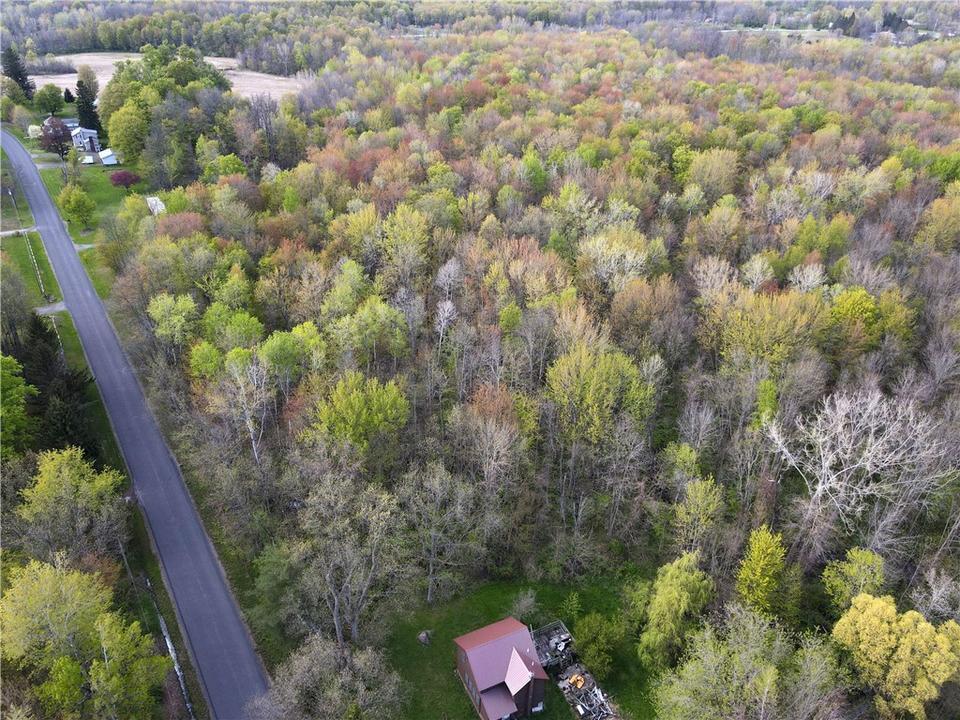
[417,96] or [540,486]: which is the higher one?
[417,96]

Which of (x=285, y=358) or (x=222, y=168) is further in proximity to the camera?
(x=222, y=168)

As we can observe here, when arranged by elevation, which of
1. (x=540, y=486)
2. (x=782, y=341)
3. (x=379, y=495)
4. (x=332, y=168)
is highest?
(x=332, y=168)

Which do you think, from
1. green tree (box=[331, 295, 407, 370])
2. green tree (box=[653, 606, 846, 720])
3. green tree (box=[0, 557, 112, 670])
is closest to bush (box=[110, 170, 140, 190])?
green tree (box=[331, 295, 407, 370])

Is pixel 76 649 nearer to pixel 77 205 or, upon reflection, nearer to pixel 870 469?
pixel 870 469

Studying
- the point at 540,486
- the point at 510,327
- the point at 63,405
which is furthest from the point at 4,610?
the point at 510,327

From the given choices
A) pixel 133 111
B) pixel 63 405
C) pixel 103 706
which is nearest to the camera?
pixel 103 706

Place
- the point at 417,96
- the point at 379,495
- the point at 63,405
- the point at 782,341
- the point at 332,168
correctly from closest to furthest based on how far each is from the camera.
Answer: the point at 379,495 < the point at 63,405 < the point at 782,341 < the point at 332,168 < the point at 417,96

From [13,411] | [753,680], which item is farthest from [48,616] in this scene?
[753,680]

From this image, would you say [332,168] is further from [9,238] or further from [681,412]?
[681,412]
